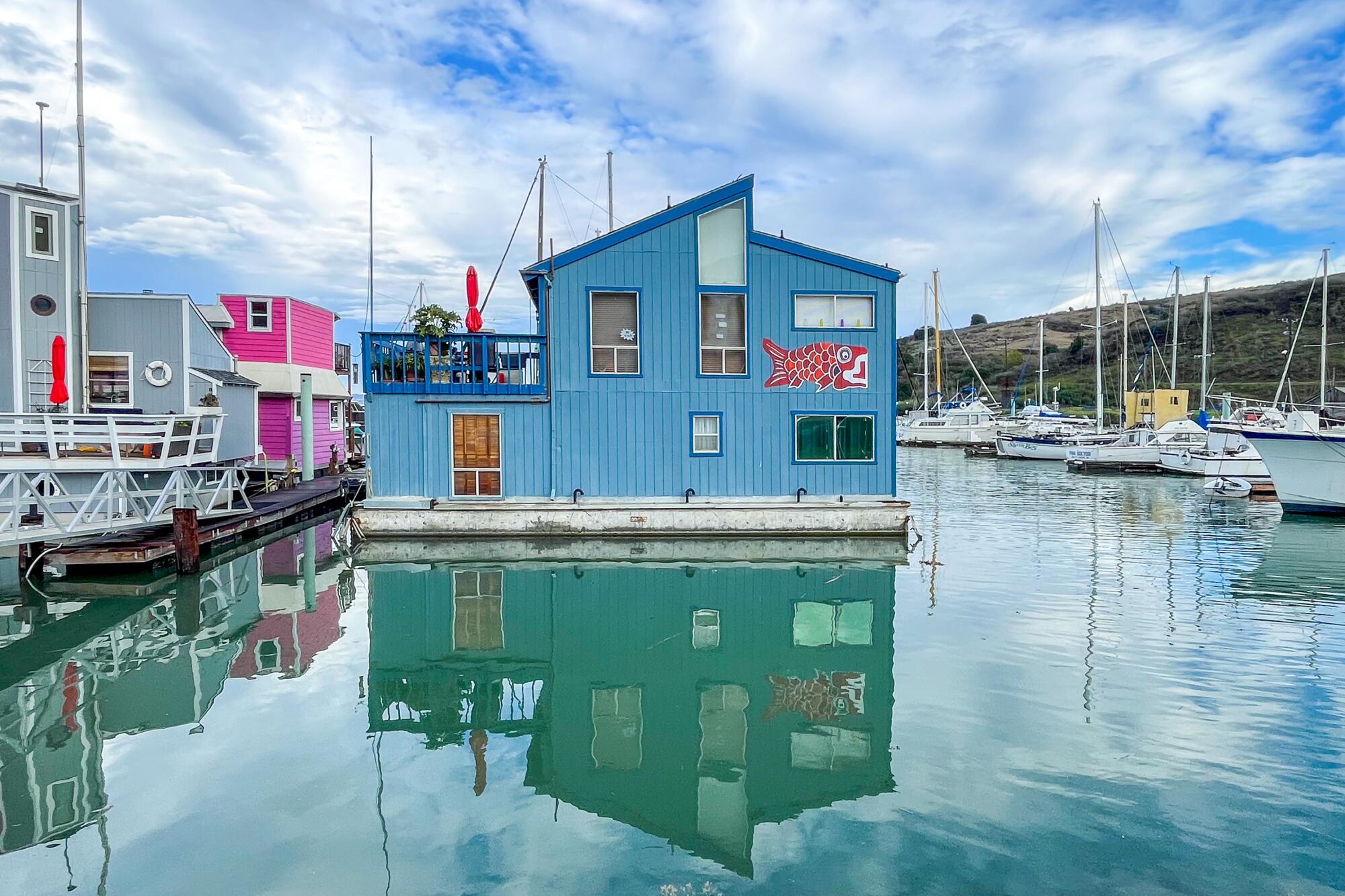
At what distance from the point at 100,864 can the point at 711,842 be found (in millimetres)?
4207

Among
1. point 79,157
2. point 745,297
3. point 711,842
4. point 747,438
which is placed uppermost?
point 79,157

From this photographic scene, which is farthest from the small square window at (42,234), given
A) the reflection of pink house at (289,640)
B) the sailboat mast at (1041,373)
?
the sailboat mast at (1041,373)

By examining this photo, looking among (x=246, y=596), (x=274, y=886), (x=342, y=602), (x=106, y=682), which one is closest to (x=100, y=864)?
(x=274, y=886)

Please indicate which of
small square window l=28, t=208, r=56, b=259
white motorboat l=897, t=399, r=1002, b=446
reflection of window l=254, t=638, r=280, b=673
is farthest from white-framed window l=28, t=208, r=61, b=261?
white motorboat l=897, t=399, r=1002, b=446

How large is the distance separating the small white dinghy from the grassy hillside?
107ft

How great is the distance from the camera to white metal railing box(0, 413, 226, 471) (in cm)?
1225

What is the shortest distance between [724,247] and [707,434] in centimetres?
434

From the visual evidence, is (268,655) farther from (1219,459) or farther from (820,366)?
(1219,459)

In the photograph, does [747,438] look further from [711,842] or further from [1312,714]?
[711,842]

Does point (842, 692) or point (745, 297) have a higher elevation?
point (745, 297)

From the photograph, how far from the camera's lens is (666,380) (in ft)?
59.3

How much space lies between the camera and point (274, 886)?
199 inches

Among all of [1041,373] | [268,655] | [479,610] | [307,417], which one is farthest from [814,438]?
[1041,373]

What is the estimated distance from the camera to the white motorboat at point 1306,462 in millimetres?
22953
